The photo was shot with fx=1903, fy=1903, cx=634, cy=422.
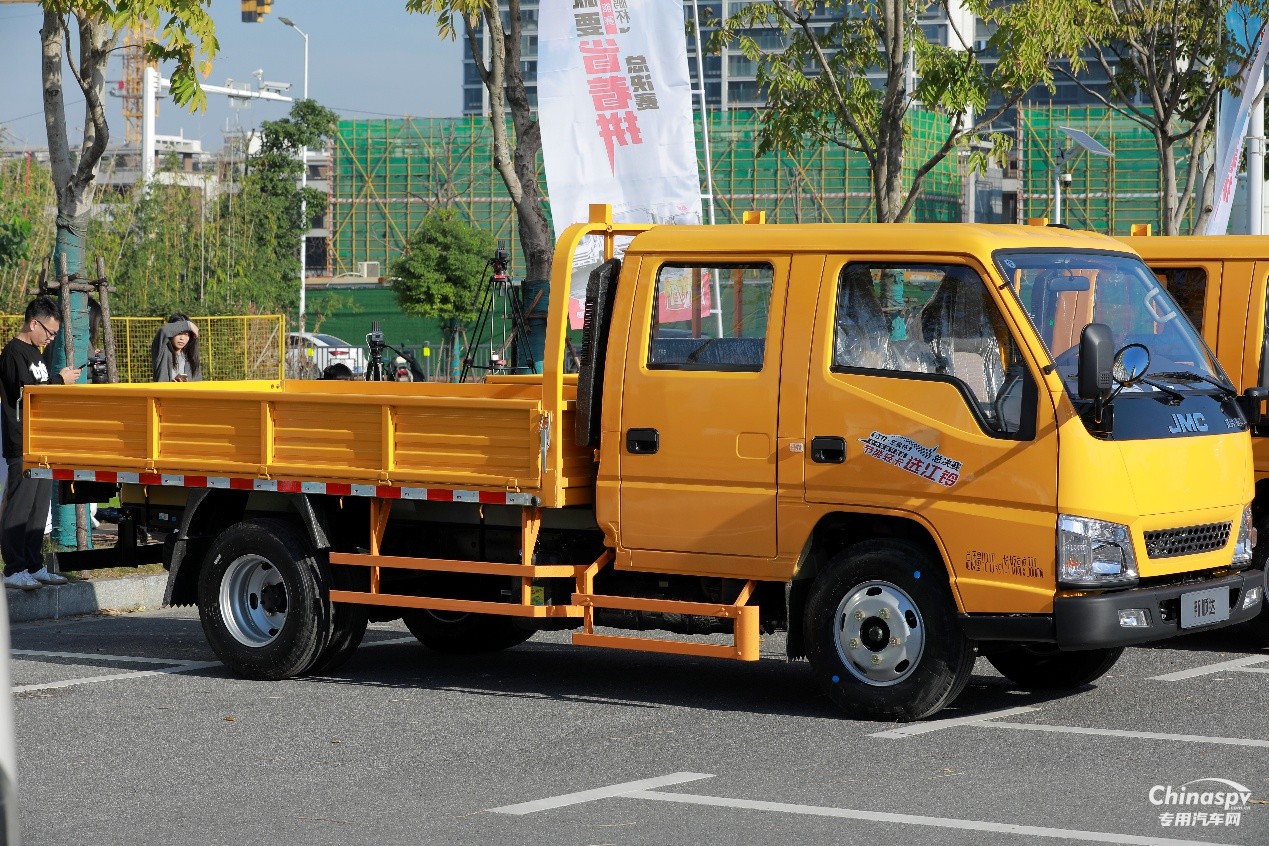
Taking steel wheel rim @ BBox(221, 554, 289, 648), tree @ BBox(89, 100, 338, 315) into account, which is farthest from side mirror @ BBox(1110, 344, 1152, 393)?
tree @ BBox(89, 100, 338, 315)

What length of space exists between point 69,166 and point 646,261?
6.77m

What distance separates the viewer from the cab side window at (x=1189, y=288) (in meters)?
10.6

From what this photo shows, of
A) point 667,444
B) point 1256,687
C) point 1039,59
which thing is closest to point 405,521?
point 667,444

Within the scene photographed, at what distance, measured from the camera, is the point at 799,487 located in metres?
8.49

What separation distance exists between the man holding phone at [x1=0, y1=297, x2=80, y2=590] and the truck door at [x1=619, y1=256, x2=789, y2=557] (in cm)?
489

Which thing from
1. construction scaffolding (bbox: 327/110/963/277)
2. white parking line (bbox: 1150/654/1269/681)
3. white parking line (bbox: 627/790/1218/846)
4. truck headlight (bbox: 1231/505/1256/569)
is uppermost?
construction scaffolding (bbox: 327/110/963/277)

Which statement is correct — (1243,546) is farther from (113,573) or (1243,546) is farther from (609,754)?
(113,573)

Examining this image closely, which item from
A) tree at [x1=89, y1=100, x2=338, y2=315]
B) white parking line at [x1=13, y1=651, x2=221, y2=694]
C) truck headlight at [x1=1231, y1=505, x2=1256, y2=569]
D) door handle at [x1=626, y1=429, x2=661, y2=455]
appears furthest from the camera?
tree at [x1=89, y1=100, x2=338, y2=315]

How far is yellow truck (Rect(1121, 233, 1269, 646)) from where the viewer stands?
10.4 meters

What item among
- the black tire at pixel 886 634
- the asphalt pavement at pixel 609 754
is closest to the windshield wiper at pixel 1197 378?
the black tire at pixel 886 634

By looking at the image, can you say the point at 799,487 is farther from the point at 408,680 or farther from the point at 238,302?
the point at 238,302

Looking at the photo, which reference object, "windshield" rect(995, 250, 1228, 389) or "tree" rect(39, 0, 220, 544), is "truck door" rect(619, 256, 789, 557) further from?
"tree" rect(39, 0, 220, 544)

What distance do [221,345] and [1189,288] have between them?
16237 mm

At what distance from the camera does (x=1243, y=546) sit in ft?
28.7
